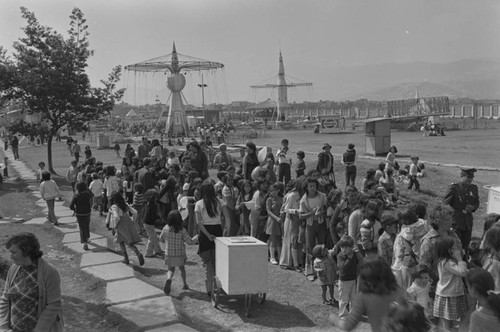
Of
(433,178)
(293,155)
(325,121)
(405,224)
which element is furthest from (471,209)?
(325,121)

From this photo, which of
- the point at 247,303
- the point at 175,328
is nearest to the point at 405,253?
the point at 247,303

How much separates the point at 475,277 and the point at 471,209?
163 inches

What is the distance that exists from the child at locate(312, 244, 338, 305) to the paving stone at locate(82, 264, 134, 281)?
9.59 ft

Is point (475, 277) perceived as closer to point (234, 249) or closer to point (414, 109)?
point (234, 249)

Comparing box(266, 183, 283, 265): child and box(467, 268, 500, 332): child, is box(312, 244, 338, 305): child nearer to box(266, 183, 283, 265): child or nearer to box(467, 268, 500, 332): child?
box(266, 183, 283, 265): child

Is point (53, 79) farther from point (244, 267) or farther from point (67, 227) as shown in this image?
point (244, 267)

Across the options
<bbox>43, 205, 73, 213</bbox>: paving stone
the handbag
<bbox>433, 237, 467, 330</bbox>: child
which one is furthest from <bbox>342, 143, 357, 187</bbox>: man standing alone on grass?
<bbox>433, 237, 467, 330</bbox>: child

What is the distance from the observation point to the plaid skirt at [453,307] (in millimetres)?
5242

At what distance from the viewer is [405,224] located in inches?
236

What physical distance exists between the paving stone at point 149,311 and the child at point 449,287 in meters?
2.99

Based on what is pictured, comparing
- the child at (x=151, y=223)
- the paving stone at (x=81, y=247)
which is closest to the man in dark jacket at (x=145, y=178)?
the child at (x=151, y=223)

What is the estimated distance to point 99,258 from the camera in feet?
29.9

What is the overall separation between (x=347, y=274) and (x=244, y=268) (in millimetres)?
1208

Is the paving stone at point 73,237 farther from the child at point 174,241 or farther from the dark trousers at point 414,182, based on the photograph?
the dark trousers at point 414,182
